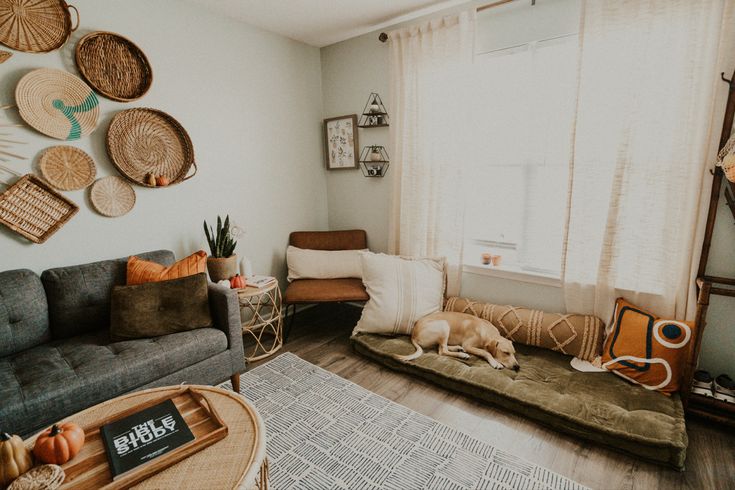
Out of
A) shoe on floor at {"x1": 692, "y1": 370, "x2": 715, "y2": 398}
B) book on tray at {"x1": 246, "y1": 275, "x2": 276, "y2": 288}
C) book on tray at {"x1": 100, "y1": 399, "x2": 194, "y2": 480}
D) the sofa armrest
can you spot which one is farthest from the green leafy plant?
shoe on floor at {"x1": 692, "y1": 370, "x2": 715, "y2": 398}

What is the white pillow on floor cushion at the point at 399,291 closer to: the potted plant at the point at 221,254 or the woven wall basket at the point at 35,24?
the potted plant at the point at 221,254

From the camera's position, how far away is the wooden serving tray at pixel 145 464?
43.1 inches

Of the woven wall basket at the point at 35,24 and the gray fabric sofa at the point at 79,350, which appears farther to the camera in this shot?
the woven wall basket at the point at 35,24

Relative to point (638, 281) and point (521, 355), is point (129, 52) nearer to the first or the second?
point (521, 355)

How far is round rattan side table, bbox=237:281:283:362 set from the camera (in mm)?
2584

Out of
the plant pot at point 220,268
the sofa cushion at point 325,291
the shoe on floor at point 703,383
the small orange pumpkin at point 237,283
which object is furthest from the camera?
the sofa cushion at point 325,291

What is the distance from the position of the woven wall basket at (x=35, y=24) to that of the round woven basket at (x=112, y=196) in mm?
786

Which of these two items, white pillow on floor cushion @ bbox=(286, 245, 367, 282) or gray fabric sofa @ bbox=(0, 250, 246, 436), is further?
white pillow on floor cushion @ bbox=(286, 245, 367, 282)

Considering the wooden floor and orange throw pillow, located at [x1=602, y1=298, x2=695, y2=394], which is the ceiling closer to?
orange throw pillow, located at [x1=602, y1=298, x2=695, y2=394]

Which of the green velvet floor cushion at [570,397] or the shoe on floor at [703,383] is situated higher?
the shoe on floor at [703,383]

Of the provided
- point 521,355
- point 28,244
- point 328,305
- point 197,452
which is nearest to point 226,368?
point 197,452

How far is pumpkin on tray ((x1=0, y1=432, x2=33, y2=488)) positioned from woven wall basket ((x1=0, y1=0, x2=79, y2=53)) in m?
2.09

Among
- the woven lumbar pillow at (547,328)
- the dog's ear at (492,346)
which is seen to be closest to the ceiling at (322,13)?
the woven lumbar pillow at (547,328)

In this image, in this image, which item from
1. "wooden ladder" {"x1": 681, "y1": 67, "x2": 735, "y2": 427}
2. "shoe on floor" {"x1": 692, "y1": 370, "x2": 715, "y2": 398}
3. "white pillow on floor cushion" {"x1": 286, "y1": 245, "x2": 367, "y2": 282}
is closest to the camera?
"wooden ladder" {"x1": 681, "y1": 67, "x2": 735, "y2": 427}
